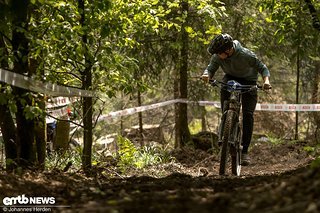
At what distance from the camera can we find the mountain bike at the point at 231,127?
5367 millimetres

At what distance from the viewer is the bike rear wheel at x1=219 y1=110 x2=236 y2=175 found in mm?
5340

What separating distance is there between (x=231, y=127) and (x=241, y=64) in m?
1.07

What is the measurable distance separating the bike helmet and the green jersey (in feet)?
0.81

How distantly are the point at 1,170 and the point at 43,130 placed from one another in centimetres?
60

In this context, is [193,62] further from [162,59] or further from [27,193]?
[27,193]

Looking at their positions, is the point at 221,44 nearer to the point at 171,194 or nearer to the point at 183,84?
the point at 171,194

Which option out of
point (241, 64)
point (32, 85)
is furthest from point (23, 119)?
point (241, 64)

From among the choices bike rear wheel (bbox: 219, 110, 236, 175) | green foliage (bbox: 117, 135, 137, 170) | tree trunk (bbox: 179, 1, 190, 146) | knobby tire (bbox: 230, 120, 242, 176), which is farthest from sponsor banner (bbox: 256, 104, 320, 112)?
bike rear wheel (bbox: 219, 110, 236, 175)

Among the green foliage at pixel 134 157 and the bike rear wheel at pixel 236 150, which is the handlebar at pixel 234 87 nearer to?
the bike rear wheel at pixel 236 150

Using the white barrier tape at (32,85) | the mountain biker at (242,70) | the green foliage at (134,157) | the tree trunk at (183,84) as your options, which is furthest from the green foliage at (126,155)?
the tree trunk at (183,84)

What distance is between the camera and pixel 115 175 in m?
5.57

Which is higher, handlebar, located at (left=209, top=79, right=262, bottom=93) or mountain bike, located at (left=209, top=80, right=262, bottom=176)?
handlebar, located at (left=209, top=79, right=262, bottom=93)

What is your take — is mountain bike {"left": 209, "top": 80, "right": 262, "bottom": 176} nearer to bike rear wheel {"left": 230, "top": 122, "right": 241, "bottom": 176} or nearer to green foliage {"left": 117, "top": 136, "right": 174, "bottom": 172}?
bike rear wheel {"left": 230, "top": 122, "right": 241, "bottom": 176}

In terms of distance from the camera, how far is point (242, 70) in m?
6.18
